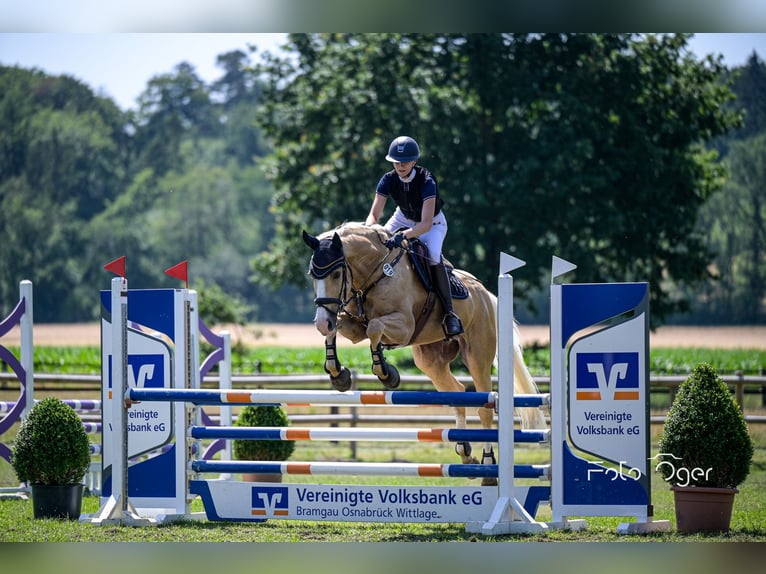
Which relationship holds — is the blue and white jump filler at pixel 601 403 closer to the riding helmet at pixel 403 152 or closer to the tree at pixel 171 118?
the riding helmet at pixel 403 152

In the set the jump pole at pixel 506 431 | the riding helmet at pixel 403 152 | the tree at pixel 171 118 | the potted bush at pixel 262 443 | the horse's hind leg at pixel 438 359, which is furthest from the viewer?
the tree at pixel 171 118

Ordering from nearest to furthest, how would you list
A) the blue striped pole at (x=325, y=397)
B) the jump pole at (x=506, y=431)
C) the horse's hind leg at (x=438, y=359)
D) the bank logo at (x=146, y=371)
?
the blue striped pole at (x=325, y=397) → the jump pole at (x=506, y=431) → the bank logo at (x=146, y=371) → the horse's hind leg at (x=438, y=359)

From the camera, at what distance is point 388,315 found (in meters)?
5.67

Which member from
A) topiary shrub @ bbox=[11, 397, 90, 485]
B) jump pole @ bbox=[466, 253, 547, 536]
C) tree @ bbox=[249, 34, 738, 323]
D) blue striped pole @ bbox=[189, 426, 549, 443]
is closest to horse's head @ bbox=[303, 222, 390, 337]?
blue striped pole @ bbox=[189, 426, 549, 443]

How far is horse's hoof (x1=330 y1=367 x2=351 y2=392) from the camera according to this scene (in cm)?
538

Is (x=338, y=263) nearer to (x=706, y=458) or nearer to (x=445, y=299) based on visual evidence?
(x=445, y=299)

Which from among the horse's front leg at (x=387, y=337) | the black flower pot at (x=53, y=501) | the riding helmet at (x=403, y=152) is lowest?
the black flower pot at (x=53, y=501)

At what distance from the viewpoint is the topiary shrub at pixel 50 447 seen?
5840 millimetres

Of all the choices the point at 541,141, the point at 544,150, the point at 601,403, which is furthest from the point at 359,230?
the point at 541,141

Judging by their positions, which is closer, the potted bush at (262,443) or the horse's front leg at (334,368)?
the horse's front leg at (334,368)

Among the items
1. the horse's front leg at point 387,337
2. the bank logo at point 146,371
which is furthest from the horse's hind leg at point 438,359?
the bank logo at point 146,371

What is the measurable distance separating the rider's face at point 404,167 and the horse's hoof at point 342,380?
1321 mm

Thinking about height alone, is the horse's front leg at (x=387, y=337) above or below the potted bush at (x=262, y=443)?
above

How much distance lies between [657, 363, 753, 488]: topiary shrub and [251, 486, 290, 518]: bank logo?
82.2 inches
